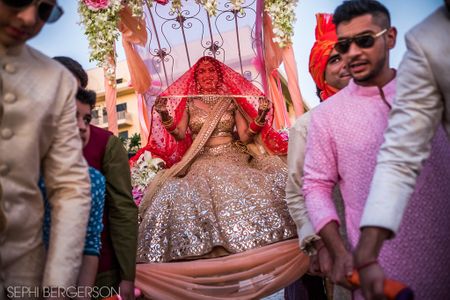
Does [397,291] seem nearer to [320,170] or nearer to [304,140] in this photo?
[320,170]

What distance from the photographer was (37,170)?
1.84 m

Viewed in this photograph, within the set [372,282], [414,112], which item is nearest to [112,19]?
[414,112]

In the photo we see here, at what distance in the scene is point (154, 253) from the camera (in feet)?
13.1

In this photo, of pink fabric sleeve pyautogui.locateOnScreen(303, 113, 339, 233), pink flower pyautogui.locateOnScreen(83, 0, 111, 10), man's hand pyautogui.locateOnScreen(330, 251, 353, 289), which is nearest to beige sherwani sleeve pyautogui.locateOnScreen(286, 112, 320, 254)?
pink fabric sleeve pyautogui.locateOnScreen(303, 113, 339, 233)

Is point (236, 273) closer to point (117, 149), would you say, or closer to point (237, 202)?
point (237, 202)

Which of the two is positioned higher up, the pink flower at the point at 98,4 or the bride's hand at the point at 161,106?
the pink flower at the point at 98,4

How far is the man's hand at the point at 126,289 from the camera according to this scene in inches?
115

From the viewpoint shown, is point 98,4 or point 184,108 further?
point 98,4

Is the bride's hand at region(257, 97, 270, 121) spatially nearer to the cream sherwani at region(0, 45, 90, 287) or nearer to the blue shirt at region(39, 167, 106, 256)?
the blue shirt at region(39, 167, 106, 256)

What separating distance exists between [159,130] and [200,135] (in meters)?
0.49

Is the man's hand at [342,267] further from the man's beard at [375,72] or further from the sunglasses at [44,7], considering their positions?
the sunglasses at [44,7]

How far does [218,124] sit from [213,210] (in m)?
1.21

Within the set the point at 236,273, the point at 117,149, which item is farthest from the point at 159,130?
the point at 117,149

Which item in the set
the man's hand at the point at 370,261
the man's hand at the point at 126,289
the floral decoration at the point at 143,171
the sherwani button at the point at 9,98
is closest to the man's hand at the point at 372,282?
the man's hand at the point at 370,261
